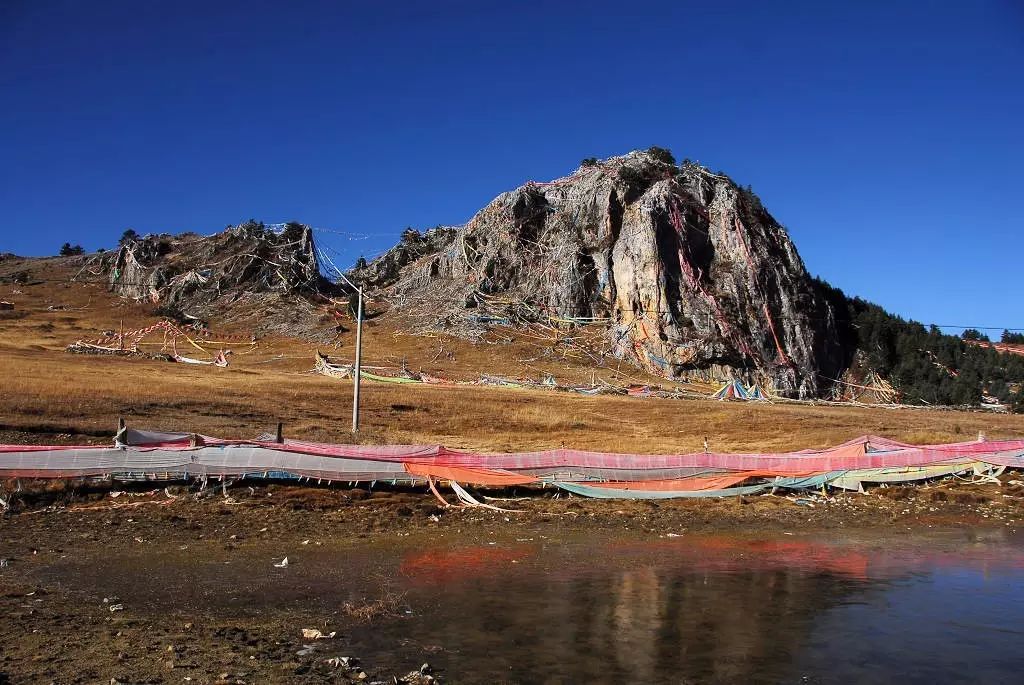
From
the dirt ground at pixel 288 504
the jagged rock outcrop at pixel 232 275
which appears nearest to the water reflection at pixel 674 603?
the dirt ground at pixel 288 504

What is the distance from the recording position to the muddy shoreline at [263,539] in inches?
287

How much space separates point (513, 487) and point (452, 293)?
5879 centimetres

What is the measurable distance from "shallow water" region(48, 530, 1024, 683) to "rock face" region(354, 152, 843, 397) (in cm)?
4912

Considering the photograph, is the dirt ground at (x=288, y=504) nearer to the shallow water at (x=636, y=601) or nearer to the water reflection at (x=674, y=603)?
the shallow water at (x=636, y=601)

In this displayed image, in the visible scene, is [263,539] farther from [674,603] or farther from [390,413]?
[390,413]

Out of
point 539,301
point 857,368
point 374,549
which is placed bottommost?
point 374,549

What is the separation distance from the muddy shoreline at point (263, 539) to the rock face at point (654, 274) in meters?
44.5

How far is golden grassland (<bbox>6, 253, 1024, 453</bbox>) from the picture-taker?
25797 millimetres

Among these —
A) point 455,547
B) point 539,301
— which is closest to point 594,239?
point 539,301

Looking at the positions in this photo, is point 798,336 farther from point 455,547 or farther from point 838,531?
point 455,547

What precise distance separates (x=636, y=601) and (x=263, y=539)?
687 cm

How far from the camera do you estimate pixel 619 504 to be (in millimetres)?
17266

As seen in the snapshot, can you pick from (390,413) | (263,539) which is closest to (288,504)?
(263,539)

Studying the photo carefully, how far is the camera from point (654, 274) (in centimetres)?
6725
